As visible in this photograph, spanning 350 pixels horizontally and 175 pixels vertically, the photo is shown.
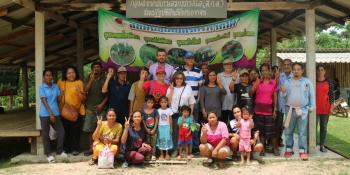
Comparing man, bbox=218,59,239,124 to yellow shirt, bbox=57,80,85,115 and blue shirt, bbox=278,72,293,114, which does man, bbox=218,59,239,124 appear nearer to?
blue shirt, bbox=278,72,293,114

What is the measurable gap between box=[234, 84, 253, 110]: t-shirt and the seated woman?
2.17 meters

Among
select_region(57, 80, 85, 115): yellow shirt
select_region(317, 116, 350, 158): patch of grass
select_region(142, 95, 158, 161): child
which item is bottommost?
select_region(317, 116, 350, 158): patch of grass

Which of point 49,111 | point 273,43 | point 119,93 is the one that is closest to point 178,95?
point 119,93

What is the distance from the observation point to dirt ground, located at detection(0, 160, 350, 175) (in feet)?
20.6

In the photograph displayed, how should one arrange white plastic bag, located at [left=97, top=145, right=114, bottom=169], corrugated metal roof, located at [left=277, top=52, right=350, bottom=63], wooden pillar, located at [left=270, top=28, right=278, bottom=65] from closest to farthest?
white plastic bag, located at [left=97, top=145, right=114, bottom=169] → wooden pillar, located at [left=270, top=28, right=278, bottom=65] → corrugated metal roof, located at [left=277, top=52, right=350, bottom=63]

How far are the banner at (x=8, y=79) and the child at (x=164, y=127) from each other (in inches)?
362

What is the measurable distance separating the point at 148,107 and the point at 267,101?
2119 millimetres

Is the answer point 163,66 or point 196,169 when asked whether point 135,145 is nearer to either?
point 196,169

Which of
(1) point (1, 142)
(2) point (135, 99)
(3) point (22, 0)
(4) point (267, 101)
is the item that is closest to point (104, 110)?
(2) point (135, 99)

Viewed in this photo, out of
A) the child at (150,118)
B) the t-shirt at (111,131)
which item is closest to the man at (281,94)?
the child at (150,118)

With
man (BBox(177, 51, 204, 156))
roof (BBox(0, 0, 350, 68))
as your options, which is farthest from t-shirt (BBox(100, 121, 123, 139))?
roof (BBox(0, 0, 350, 68))

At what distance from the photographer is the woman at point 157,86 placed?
6.91 meters

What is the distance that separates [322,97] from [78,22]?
6258mm

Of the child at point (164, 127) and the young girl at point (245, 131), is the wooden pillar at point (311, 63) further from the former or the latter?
the child at point (164, 127)
